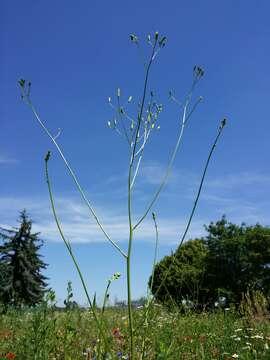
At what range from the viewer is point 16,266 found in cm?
3888

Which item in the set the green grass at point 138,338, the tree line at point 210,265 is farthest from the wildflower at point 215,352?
the tree line at point 210,265

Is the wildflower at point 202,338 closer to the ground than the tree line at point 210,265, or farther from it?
closer to the ground

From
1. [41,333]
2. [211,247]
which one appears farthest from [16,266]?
[41,333]

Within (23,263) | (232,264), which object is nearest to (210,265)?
(232,264)

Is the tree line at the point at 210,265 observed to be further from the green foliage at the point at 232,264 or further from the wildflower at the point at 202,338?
the wildflower at the point at 202,338

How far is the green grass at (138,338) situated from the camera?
3.49m

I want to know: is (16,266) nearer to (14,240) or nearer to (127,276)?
(14,240)

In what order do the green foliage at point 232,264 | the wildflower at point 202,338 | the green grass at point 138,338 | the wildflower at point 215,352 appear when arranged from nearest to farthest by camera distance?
the green grass at point 138,338, the wildflower at point 215,352, the wildflower at point 202,338, the green foliage at point 232,264

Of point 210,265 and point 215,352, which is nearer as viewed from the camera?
point 215,352

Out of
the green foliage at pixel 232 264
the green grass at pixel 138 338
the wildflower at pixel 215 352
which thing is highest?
the green foliage at pixel 232 264

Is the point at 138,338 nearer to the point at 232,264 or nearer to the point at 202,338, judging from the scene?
the point at 202,338

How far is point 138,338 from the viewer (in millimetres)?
5863

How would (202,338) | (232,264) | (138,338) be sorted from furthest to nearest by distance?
(232,264), (202,338), (138,338)

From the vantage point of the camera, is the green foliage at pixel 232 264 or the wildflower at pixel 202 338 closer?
the wildflower at pixel 202 338
